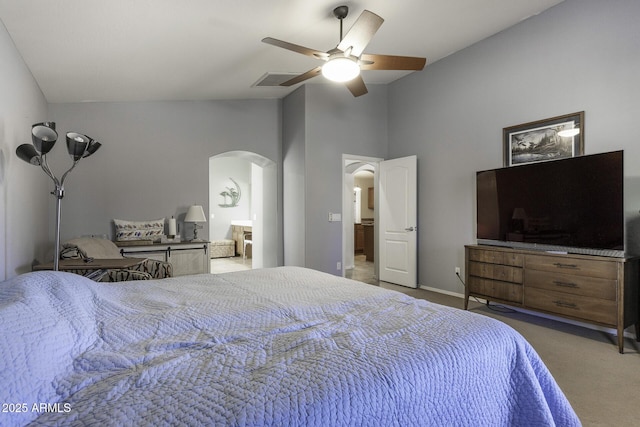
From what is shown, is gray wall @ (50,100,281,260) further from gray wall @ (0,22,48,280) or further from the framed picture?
the framed picture

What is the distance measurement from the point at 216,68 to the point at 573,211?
3987mm

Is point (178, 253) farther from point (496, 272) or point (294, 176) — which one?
point (496, 272)

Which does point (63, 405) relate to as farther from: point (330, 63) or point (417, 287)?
point (417, 287)

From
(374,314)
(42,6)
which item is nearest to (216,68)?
(42,6)

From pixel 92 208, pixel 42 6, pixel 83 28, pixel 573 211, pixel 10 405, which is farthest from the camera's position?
pixel 92 208

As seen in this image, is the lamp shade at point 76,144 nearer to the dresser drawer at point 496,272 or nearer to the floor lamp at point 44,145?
the floor lamp at point 44,145

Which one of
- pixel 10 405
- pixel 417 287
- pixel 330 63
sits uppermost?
pixel 330 63

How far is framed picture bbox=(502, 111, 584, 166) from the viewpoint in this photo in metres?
3.43

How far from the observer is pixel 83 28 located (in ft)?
8.87

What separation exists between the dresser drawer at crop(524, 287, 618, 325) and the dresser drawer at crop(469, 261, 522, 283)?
0.55ft

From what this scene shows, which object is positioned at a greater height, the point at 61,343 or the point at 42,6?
the point at 42,6

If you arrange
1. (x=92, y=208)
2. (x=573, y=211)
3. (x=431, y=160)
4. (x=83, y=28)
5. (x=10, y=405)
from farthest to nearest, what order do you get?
1. (x=431, y=160)
2. (x=92, y=208)
3. (x=573, y=211)
4. (x=83, y=28)
5. (x=10, y=405)

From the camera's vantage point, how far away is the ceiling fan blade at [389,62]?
293cm

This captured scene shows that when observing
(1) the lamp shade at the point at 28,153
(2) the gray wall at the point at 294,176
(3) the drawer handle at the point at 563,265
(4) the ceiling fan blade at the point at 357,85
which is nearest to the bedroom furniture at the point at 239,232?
(2) the gray wall at the point at 294,176
